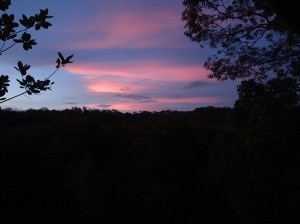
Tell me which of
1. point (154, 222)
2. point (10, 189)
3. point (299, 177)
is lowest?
point (154, 222)

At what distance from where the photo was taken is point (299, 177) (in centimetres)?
782

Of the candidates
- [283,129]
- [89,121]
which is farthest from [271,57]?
[89,121]

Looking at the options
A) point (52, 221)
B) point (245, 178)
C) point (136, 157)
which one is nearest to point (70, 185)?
point (52, 221)

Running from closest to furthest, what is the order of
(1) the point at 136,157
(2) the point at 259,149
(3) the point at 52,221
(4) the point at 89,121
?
(2) the point at 259,149 → (3) the point at 52,221 → (1) the point at 136,157 → (4) the point at 89,121

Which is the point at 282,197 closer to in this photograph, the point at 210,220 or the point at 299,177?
the point at 299,177

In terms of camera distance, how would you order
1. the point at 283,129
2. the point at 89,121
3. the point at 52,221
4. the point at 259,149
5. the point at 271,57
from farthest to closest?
1. the point at 89,121
2. the point at 52,221
3. the point at 271,57
4. the point at 259,149
5. the point at 283,129

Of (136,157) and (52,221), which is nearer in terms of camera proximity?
(52,221)

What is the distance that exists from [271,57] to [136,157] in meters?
29.5

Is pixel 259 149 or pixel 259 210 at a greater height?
pixel 259 149

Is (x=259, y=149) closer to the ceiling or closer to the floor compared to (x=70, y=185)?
closer to the ceiling

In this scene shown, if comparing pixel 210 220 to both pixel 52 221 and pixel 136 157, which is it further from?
pixel 52 221

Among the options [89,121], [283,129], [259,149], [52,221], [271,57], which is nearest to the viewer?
[283,129]

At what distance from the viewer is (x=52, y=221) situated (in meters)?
32.7

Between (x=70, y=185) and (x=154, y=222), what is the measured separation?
28.5ft
